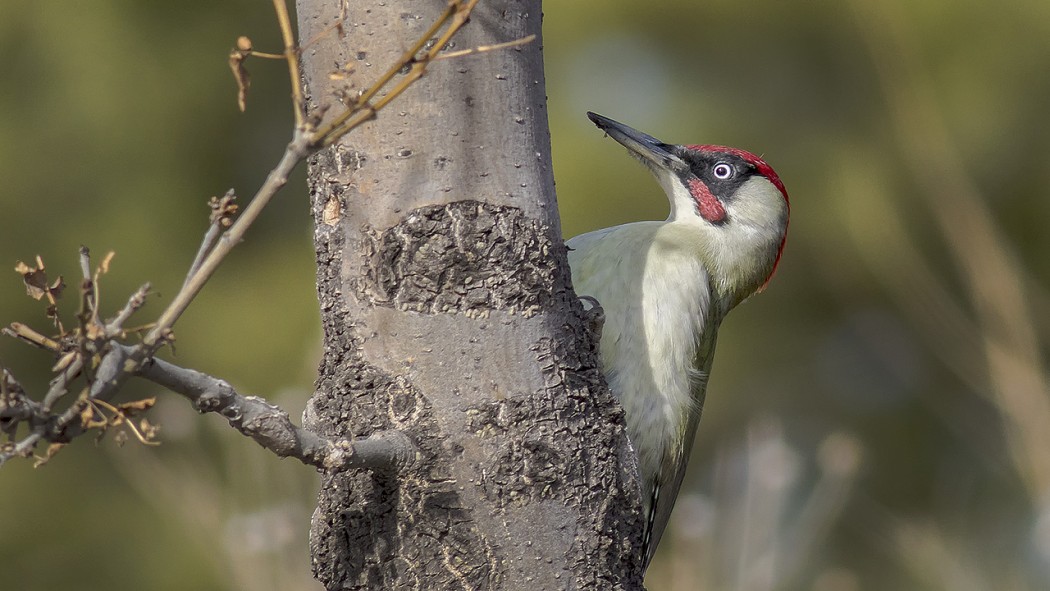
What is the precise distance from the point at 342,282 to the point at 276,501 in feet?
6.76

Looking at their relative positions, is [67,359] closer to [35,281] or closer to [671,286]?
[35,281]

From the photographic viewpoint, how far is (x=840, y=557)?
8336 millimetres

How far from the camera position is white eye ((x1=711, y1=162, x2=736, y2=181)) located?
3.62 m

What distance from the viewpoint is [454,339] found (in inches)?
67.1

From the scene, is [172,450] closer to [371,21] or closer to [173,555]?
[173,555]

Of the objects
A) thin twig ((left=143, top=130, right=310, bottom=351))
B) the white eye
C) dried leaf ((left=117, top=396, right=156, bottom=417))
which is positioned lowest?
the white eye

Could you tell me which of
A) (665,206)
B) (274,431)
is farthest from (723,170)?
(665,206)

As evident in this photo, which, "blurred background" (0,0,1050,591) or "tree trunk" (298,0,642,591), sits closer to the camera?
"tree trunk" (298,0,642,591)

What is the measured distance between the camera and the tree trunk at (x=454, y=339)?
5.54 ft

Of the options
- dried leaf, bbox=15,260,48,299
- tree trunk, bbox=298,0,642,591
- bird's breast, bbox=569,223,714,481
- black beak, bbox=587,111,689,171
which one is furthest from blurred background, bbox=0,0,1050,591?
dried leaf, bbox=15,260,48,299

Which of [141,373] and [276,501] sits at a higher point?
[141,373]

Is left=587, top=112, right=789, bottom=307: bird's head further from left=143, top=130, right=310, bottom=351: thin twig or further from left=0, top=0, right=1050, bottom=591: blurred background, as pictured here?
left=0, top=0, right=1050, bottom=591: blurred background

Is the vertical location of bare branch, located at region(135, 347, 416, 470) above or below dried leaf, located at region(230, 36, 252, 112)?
below

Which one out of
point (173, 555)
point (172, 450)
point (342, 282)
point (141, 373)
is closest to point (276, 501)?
point (342, 282)
